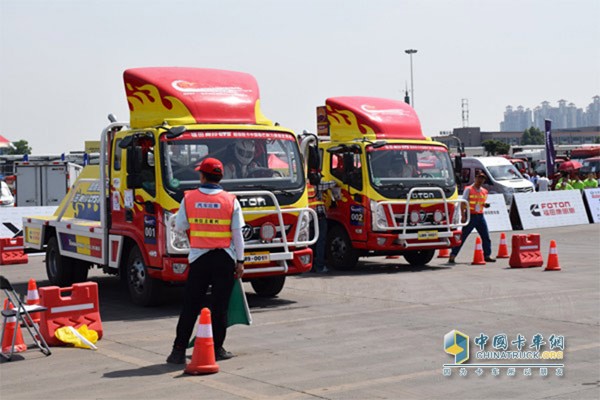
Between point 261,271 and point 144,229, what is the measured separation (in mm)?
1696

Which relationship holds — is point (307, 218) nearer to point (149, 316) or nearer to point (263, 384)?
point (149, 316)

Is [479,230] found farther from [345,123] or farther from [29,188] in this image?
[29,188]

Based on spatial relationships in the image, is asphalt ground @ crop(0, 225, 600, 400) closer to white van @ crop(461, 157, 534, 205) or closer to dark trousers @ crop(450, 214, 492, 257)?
dark trousers @ crop(450, 214, 492, 257)

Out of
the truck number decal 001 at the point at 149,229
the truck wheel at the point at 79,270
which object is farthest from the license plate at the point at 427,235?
the truck number decal 001 at the point at 149,229

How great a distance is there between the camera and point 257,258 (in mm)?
12523

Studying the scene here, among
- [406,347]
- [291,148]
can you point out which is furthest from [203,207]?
[291,148]

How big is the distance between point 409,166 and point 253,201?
569cm

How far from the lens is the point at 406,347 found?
9.77 metres

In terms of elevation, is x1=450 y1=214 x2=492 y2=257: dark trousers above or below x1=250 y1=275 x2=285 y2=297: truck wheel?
above

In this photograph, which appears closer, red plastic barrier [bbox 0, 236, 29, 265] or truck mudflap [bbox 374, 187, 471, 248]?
truck mudflap [bbox 374, 187, 471, 248]

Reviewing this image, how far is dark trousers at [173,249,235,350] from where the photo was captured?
29.5 ft

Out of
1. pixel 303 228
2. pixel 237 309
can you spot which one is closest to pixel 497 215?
pixel 303 228

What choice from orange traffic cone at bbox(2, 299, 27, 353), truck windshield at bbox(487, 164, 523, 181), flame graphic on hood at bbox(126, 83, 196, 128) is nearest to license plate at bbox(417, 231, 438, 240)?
flame graphic on hood at bbox(126, 83, 196, 128)

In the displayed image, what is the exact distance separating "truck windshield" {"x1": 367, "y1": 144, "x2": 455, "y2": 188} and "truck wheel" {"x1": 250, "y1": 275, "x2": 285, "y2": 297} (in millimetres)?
3911
